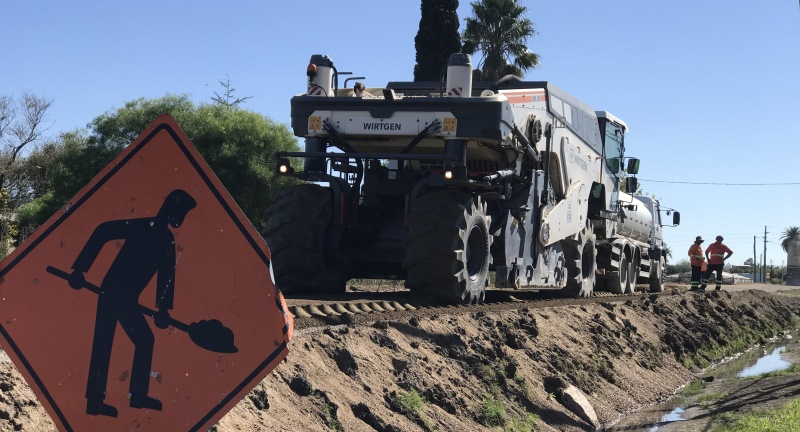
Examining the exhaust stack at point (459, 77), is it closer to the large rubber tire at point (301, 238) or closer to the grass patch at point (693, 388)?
the large rubber tire at point (301, 238)

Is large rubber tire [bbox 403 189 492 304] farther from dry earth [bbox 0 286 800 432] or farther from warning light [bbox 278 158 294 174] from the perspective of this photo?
warning light [bbox 278 158 294 174]

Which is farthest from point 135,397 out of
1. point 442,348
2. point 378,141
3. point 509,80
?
point 509,80

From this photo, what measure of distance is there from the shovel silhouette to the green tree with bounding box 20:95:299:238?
31.2 m

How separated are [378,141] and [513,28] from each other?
28213mm

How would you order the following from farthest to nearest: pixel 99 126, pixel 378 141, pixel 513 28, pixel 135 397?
1. pixel 513 28
2. pixel 99 126
3. pixel 378 141
4. pixel 135 397

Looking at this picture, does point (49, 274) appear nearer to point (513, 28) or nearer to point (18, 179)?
point (513, 28)

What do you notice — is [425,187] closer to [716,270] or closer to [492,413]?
[492,413]

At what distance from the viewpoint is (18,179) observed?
47.1 metres

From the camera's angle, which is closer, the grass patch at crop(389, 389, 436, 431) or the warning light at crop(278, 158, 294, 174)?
the grass patch at crop(389, 389, 436, 431)

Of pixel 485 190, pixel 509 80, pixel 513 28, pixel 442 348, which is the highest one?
pixel 513 28

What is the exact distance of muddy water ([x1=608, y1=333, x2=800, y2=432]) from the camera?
40.4 feet

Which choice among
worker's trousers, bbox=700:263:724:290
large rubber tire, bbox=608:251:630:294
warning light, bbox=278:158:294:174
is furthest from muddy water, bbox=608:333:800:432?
warning light, bbox=278:158:294:174

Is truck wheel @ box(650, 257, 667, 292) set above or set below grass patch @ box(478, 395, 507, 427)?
above

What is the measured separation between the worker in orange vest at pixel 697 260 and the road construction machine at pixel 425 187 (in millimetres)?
13575
